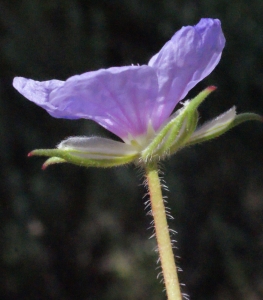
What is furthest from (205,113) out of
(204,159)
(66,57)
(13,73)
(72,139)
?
(72,139)

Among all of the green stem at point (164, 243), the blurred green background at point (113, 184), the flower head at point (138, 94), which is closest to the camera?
the green stem at point (164, 243)

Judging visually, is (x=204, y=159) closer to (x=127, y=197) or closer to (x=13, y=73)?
(x=127, y=197)

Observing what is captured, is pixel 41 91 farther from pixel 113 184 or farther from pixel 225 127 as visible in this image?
pixel 113 184

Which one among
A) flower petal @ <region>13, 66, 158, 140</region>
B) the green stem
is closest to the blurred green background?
flower petal @ <region>13, 66, 158, 140</region>

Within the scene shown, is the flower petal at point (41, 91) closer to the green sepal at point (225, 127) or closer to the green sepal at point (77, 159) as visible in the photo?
the green sepal at point (77, 159)

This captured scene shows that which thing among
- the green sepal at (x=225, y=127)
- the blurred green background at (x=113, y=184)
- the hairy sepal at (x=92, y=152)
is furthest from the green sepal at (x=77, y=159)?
the blurred green background at (x=113, y=184)
